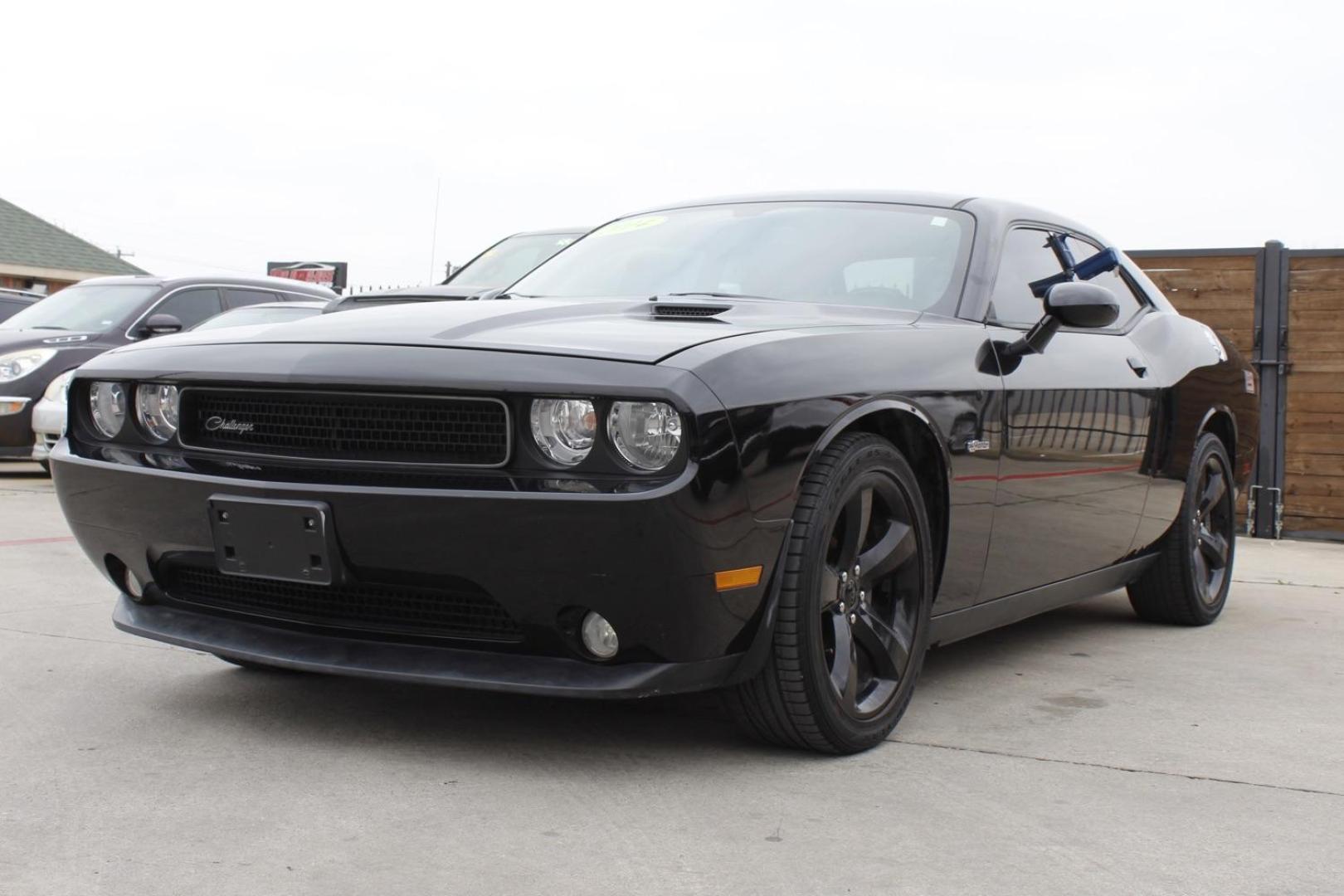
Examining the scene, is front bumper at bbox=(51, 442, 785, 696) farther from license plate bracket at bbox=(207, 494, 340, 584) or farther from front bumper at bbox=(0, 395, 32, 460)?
front bumper at bbox=(0, 395, 32, 460)

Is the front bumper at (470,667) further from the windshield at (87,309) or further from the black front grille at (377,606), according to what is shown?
the windshield at (87,309)

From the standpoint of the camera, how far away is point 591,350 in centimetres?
297

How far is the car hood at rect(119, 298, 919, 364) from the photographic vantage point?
120 inches

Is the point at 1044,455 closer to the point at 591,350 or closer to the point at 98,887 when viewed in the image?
the point at 591,350

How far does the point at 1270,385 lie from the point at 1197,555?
5052mm

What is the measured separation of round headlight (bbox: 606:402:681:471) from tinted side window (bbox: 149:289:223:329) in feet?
28.7

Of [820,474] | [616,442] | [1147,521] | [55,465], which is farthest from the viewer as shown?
[1147,521]

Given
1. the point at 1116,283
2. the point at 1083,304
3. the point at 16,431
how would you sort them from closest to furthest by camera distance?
1. the point at 1083,304
2. the point at 1116,283
3. the point at 16,431

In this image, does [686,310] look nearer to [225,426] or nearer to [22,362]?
[225,426]

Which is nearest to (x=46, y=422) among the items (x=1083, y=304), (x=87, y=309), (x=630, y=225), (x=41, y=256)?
(x=87, y=309)

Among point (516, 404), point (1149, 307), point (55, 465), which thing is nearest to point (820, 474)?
point (516, 404)

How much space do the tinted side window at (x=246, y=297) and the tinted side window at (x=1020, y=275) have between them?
791cm

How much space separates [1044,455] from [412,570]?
6.27 feet

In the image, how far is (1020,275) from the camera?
4461mm
